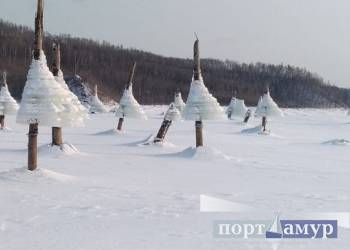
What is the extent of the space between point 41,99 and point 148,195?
4.76 m

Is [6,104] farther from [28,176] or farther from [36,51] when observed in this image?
[28,176]

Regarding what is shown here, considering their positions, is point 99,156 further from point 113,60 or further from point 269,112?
point 113,60

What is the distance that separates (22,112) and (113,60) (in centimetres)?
16070

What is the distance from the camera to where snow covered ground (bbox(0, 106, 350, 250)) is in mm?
7562

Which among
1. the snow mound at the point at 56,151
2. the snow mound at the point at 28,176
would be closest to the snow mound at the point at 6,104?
the snow mound at the point at 56,151

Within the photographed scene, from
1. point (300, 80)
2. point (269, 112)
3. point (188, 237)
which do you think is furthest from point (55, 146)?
point (300, 80)

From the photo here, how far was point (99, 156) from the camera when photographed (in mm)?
19703

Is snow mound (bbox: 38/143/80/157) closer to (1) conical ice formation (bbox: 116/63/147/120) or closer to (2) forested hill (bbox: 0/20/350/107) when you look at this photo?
(1) conical ice formation (bbox: 116/63/147/120)

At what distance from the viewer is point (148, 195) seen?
37.3ft

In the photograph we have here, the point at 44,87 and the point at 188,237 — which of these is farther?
the point at 44,87

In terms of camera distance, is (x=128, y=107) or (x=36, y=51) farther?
(x=128, y=107)

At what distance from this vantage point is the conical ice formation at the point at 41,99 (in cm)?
1368

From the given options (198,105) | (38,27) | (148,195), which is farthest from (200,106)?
(148,195)

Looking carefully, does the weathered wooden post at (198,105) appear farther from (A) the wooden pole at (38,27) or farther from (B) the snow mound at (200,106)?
(A) the wooden pole at (38,27)
